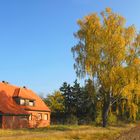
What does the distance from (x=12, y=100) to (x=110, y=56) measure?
17660mm

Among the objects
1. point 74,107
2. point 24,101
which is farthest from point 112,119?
point 24,101

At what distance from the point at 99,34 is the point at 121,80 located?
6699mm

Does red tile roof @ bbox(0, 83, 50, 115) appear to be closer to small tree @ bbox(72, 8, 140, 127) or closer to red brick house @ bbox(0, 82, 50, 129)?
red brick house @ bbox(0, 82, 50, 129)

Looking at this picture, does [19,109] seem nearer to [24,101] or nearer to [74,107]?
[24,101]

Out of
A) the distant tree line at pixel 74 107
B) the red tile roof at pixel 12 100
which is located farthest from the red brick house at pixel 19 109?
the distant tree line at pixel 74 107

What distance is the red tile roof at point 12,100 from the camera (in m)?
44.0

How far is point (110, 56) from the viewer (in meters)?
40.0

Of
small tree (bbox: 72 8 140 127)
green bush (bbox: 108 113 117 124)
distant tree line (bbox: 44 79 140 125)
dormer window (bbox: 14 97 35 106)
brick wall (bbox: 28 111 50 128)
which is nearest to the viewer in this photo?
small tree (bbox: 72 8 140 127)

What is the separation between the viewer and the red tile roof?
144 feet

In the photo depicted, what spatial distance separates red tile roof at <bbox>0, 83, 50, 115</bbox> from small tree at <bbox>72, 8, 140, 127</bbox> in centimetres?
1116

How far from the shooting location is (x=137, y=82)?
41.1 m

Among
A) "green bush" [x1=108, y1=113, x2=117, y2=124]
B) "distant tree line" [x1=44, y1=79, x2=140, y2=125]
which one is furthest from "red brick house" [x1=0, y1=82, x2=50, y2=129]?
"green bush" [x1=108, y1=113, x2=117, y2=124]

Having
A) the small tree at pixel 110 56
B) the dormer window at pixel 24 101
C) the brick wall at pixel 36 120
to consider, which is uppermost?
the small tree at pixel 110 56

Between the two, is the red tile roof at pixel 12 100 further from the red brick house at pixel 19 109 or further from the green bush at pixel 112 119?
the green bush at pixel 112 119
